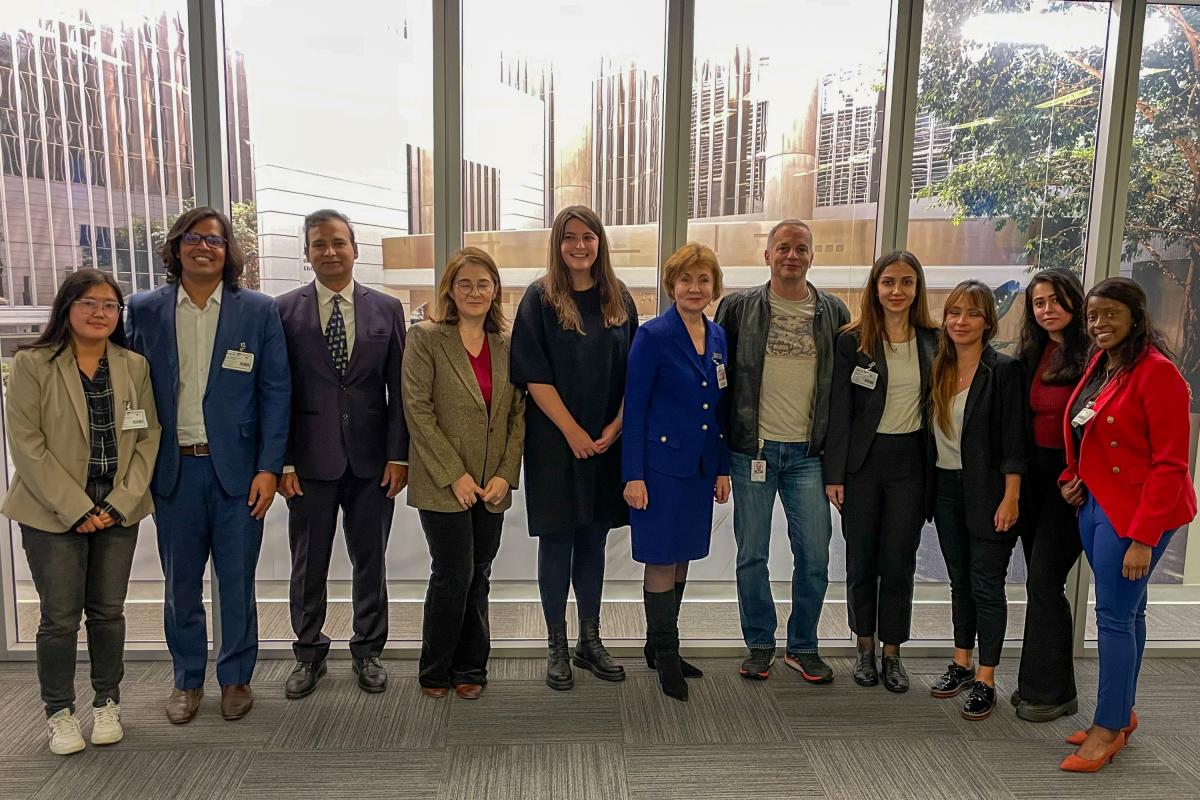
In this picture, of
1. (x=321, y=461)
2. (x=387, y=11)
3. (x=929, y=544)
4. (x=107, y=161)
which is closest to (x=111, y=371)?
(x=321, y=461)

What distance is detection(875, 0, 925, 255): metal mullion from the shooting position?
10.2 ft

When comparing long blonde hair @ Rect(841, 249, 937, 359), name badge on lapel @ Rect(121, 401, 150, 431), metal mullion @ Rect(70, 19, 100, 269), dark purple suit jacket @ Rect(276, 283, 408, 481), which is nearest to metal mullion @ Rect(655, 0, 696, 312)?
long blonde hair @ Rect(841, 249, 937, 359)

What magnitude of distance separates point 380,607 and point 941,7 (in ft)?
10.6

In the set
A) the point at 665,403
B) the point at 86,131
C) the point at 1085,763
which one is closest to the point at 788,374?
the point at 665,403

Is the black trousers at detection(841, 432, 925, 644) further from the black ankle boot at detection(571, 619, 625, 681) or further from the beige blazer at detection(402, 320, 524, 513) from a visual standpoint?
the beige blazer at detection(402, 320, 524, 513)

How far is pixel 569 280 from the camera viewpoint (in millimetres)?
2795

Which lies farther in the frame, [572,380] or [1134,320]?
[572,380]

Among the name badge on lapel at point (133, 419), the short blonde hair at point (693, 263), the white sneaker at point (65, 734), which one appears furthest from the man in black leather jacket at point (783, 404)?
the white sneaker at point (65, 734)

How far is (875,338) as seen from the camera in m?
2.83

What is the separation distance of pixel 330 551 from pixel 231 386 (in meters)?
0.71

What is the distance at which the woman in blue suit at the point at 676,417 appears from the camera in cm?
271

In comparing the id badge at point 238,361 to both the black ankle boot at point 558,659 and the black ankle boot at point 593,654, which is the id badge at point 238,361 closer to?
the black ankle boot at point 558,659

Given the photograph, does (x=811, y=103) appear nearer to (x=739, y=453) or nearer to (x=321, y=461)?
(x=739, y=453)

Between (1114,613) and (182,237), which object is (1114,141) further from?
(182,237)
